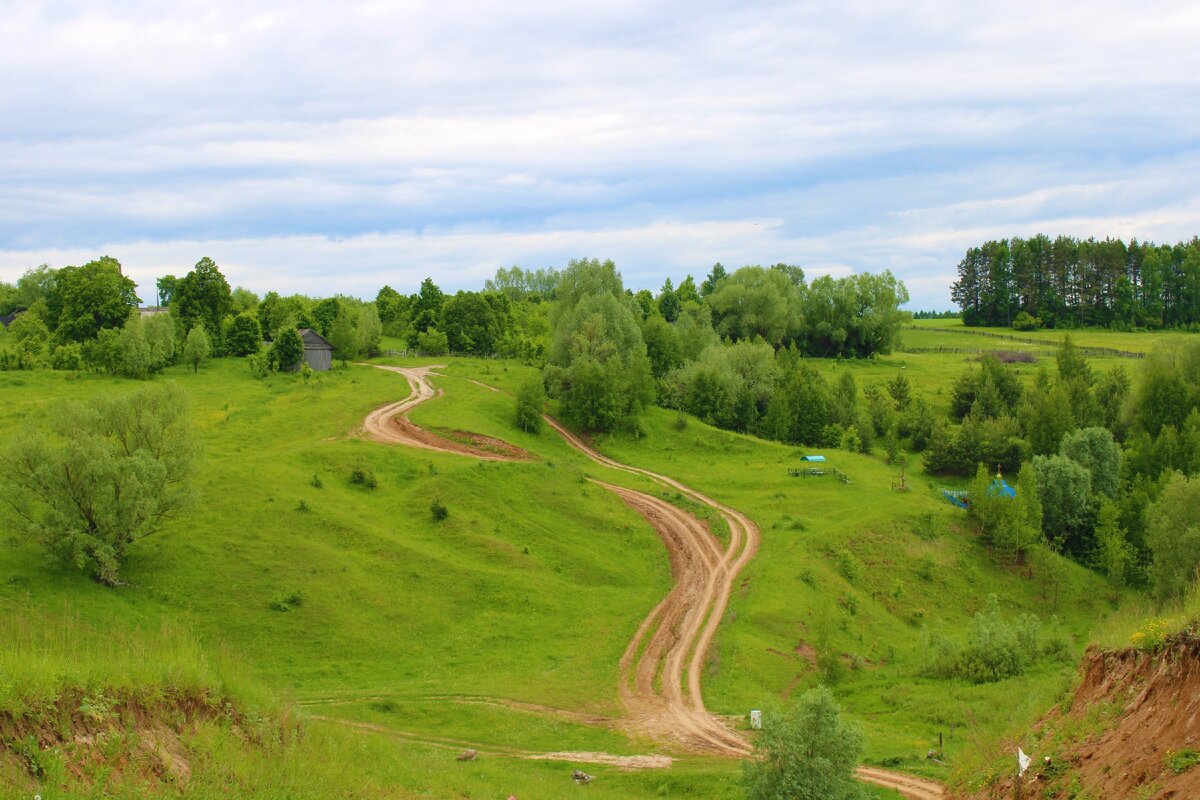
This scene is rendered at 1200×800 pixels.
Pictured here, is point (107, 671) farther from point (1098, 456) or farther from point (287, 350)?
point (287, 350)

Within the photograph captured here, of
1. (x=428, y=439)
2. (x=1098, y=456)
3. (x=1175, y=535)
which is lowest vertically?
(x=1175, y=535)

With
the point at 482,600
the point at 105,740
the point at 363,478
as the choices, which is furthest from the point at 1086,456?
the point at 105,740

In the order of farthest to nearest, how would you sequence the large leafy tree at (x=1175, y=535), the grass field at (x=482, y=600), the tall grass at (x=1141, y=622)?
1. the large leafy tree at (x=1175, y=535)
2. the grass field at (x=482, y=600)
3. the tall grass at (x=1141, y=622)

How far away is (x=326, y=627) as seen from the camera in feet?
137

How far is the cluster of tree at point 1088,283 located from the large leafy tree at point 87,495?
510ft

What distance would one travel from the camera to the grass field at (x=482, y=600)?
28406mm

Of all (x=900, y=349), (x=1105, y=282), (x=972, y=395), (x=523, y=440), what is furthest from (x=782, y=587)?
(x=1105, y=282)

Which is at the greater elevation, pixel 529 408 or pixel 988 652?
pixel 529 408

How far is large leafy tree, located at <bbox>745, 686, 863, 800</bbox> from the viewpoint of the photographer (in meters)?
23.1

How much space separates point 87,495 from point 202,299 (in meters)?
63.6

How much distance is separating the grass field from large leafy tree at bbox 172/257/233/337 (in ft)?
67.3

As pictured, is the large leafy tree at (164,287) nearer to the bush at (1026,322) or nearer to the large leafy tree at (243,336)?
the large leafy tree at (243,336)

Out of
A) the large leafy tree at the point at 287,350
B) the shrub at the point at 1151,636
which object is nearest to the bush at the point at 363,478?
the large leafy tree at the point at 287,350

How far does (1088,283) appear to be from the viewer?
532 feet
